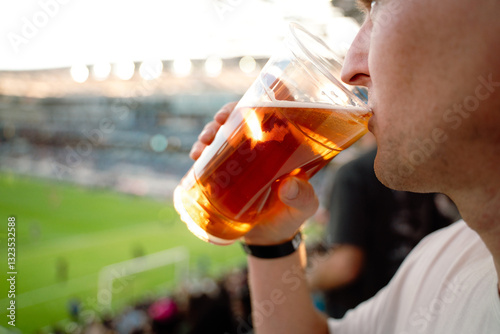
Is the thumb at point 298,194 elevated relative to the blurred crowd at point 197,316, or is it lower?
elevated

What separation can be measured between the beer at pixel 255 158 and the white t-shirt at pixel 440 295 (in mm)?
387

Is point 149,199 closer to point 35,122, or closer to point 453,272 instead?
point 35,122

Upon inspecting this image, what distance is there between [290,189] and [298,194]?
0.13 ft

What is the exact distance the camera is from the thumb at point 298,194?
83cm

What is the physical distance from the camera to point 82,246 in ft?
39.6

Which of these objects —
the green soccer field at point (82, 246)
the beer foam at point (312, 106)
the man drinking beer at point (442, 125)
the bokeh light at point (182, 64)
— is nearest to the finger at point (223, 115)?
the man drinking beer at point (442, 125)

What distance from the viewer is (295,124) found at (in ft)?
2.39

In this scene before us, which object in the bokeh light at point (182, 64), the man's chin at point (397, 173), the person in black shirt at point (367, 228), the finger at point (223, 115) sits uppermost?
the man's chin at point (397, 173)

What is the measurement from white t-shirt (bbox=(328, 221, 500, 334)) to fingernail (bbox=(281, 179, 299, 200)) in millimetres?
405

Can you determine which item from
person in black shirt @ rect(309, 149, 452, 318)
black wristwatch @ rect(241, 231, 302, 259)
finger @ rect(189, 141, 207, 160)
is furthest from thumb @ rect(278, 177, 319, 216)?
person in black shirt @ rect(309, 149, 452, 318)

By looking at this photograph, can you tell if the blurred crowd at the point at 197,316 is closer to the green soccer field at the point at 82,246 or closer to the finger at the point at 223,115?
the green soccer field at the point at 82,246

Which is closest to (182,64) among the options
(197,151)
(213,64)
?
(213,64)

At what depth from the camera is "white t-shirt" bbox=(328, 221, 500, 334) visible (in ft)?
2.55

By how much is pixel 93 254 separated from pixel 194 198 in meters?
11.8
